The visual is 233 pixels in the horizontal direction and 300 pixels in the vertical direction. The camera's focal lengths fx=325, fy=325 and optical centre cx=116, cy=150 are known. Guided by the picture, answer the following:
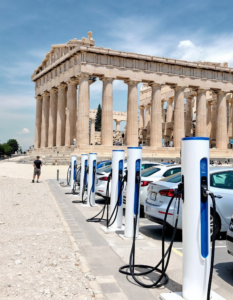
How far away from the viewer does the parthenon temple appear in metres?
42.4

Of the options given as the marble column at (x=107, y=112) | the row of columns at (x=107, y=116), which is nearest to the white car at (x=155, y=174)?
the row of columns at (x=107, y=116)

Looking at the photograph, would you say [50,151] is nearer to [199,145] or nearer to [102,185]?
[102,185]

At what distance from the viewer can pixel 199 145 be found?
14.3 feet

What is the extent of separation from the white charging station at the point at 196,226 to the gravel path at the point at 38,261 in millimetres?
1343

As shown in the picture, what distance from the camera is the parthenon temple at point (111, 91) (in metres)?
42.4

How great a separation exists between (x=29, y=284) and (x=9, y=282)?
1.00 ft

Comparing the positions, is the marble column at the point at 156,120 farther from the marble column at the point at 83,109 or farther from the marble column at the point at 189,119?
the marble column at the point at 189,119

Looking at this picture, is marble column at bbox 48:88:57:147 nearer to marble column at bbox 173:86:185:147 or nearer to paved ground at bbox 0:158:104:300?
marble column at bbox 173:86:185:147

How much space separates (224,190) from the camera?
7719 mm

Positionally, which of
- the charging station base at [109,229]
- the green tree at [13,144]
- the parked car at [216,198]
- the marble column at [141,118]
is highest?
the marble column at [141,118]

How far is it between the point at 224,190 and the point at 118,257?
3127 millimetres

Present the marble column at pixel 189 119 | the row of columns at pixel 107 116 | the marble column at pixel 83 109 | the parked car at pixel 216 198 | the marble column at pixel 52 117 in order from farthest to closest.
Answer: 1. the marble column at pixel 189 119
2. the marble column at pixel 52 117
3. the row of columns at pixel 107 116
4. the marble column at pixel 83 109
5. the parked car at pixel 216 198

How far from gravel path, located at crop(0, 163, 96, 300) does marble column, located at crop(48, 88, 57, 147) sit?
42842 mm

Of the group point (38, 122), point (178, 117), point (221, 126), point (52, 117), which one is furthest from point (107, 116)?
point (38, 122)
